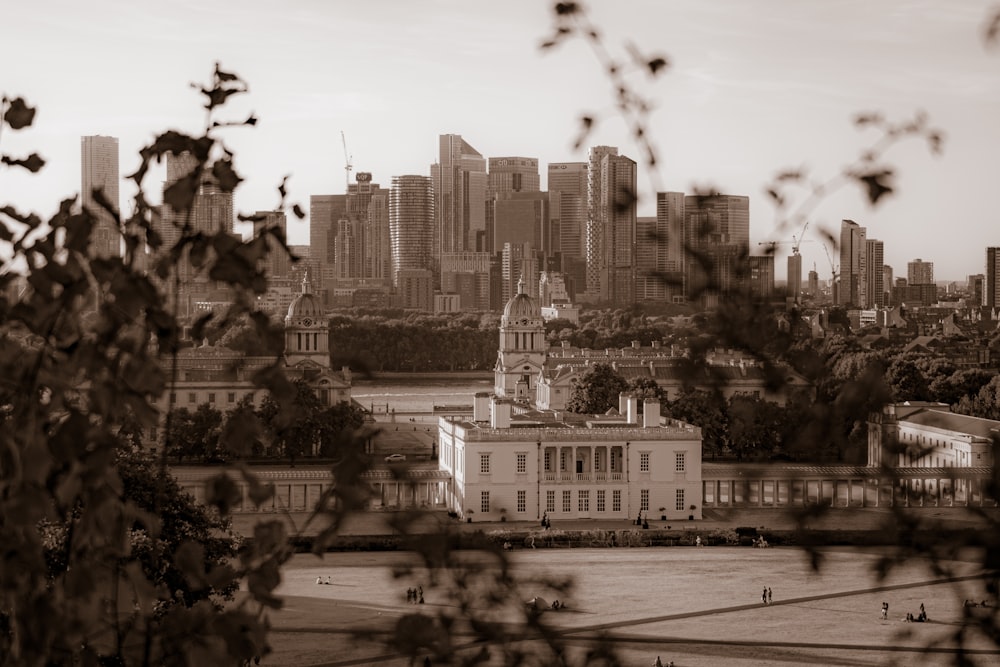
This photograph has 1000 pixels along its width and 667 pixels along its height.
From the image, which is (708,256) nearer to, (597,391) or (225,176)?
(225,176)

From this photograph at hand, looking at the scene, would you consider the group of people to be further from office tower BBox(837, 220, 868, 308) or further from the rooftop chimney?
the rooftop chimney

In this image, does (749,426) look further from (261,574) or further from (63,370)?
(63,370)

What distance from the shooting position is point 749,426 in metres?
5.84

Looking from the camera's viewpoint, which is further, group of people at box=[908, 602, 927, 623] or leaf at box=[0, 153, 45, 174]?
group of people at box=[908, 602, 927, 623]

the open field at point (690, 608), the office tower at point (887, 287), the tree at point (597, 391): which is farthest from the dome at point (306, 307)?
the office tower at point (887, 287)

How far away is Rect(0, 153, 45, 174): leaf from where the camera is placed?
21.0 ft

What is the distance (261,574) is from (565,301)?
183 m

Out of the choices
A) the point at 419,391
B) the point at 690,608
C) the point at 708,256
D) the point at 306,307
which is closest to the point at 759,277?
the point at 708,256

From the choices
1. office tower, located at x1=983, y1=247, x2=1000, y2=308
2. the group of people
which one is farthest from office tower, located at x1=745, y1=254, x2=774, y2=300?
office tower, located at x1=983, y1=247, x2=1000, y2=308

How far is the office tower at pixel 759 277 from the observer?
19.4 feet

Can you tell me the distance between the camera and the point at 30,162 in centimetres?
644

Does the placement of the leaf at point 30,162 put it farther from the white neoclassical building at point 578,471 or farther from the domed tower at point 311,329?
the domed tower at point 311,329

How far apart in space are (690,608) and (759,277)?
25.8 meters

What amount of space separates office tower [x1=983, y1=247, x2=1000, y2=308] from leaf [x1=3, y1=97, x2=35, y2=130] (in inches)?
6220
